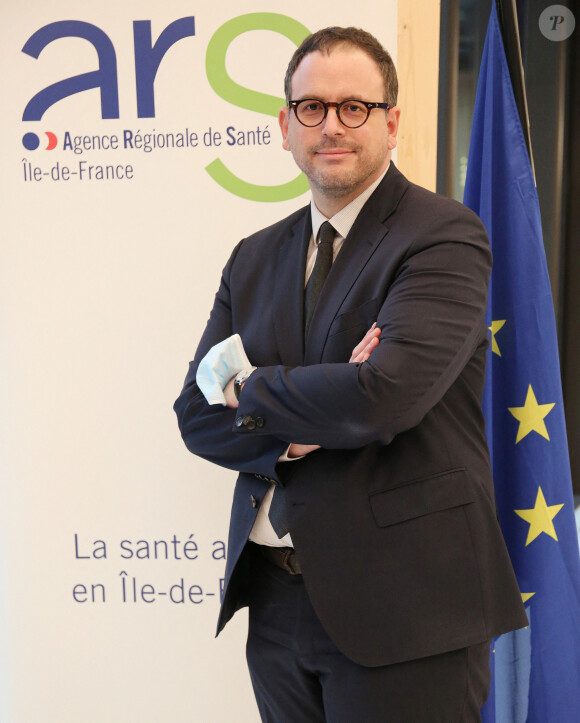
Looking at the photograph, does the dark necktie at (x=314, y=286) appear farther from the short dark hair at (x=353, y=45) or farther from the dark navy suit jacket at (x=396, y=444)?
the short dark hair at (x=353, y=45)

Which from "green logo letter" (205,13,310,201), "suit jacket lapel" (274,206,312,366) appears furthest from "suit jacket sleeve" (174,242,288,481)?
"green logo letter" (205,13,310,201)

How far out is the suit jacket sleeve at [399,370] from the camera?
4.57ft

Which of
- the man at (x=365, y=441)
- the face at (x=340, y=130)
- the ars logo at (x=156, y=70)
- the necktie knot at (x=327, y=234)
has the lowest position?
the man at (x=365, y=441)

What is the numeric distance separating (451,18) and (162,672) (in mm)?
2515

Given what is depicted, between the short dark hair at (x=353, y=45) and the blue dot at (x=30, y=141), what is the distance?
1.10m

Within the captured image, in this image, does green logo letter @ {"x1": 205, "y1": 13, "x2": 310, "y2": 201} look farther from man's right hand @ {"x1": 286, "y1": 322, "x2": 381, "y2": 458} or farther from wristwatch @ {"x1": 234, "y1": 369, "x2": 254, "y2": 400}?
man's right hand @ {"x1": 286, "y1": 322, "x2": 381, "y2": 458}

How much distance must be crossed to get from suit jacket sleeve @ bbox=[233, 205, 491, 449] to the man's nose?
11.8 inches

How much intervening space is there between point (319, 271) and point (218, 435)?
420 mm

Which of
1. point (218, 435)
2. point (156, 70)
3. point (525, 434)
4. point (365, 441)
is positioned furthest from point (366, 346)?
point (156, 70)

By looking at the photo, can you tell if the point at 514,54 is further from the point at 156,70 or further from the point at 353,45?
the point at 156,70

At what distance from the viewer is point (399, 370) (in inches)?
54.7

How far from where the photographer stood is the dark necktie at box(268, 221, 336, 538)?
5.20 feet

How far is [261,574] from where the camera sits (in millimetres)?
1734

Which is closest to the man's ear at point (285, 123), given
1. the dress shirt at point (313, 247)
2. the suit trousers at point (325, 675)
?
the dress shirt at point (313, 247)
